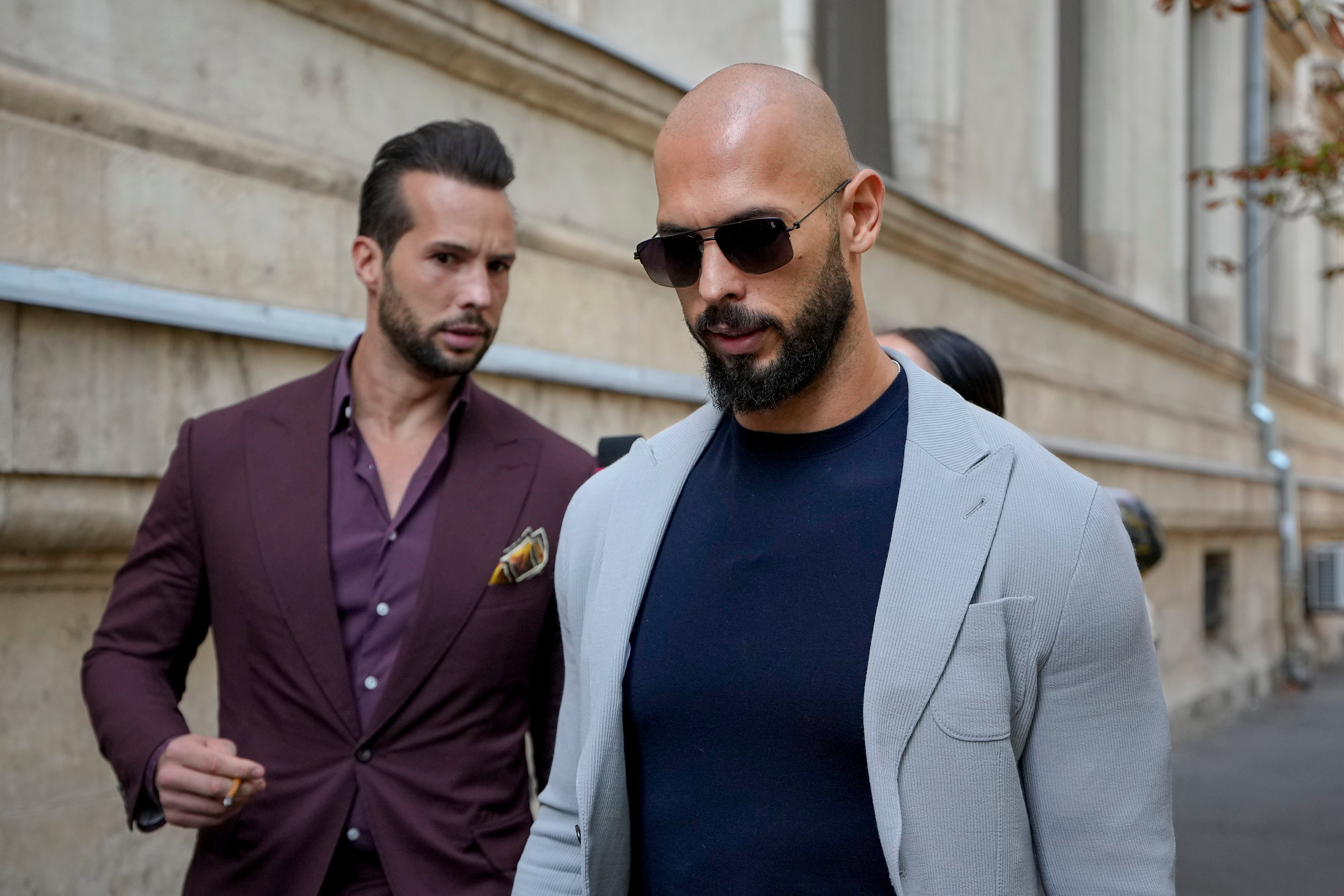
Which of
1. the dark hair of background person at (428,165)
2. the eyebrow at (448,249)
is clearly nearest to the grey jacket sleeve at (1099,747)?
the eyebrow at (448,249)

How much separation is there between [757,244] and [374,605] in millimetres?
1184

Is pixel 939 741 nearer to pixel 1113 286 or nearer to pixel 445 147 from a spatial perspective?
pixel 445 147

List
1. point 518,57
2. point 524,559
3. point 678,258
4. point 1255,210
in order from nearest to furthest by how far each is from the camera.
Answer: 1. point 678,258
2. point 524,559
3. point 518,57
4. point 1255,210

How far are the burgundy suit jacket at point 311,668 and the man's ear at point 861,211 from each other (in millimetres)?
1076

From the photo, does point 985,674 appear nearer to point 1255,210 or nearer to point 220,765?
point 220,765

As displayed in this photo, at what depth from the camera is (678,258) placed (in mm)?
1980

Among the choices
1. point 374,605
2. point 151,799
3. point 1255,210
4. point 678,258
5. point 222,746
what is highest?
point 1255,210

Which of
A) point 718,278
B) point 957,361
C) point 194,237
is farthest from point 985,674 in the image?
point 194,237

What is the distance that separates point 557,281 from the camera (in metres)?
5.30

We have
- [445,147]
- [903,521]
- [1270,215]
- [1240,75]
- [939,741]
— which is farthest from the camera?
[1270,215]

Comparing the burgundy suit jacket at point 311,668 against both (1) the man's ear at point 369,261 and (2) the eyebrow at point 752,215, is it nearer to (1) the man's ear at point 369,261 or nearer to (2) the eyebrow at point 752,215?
(1) the man's ear at point 369,261

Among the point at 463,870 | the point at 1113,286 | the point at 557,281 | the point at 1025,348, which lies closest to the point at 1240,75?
the point at 1113,286

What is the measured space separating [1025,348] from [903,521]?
326 inches

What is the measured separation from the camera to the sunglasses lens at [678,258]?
1962 mm
